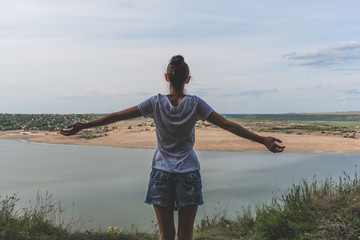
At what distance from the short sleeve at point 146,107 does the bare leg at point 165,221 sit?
648 mm

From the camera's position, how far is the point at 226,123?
237 centimetres

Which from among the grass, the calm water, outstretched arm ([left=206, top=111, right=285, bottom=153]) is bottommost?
the calm water

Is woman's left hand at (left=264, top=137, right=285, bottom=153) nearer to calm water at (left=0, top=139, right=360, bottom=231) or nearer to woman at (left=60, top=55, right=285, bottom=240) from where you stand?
woman at (left=60, top=55, right=285, bottom=240)

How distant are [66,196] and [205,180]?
387cm

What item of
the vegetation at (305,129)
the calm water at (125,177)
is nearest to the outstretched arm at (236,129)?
the calm water at (125,177)

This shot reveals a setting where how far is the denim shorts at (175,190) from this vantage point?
7.51 feet

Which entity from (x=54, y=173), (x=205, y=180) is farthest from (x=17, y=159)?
(x=205, y=180)

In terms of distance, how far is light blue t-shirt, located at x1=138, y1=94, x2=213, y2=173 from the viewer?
90.6 inches

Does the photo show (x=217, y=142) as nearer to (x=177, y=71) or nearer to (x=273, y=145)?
(x=273, y=145)

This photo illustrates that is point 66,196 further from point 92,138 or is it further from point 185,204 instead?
point 92,138

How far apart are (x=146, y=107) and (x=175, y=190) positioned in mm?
602

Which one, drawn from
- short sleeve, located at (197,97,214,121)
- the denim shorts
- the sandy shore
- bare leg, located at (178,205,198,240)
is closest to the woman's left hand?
short sleeve, located at (197,97,214,121)

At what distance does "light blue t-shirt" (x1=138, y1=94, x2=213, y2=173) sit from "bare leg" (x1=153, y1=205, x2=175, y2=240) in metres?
0.29

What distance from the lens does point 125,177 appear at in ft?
33.5
